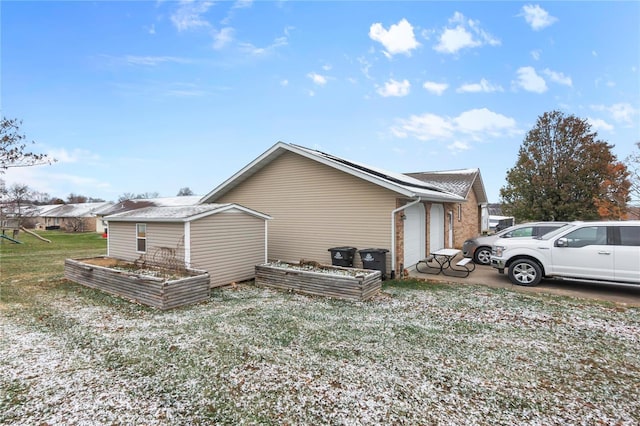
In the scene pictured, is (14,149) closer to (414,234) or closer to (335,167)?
(335,167)

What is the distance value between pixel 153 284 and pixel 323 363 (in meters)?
4.56

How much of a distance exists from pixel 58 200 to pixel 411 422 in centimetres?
9024

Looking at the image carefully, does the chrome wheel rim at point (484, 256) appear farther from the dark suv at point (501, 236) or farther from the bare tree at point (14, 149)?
the bare tree at point (14, 149)

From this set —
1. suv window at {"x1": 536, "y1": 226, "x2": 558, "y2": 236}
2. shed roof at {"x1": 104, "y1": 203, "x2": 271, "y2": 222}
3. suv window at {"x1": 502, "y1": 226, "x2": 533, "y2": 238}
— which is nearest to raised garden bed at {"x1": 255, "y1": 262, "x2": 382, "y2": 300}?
shed roof at {"x1": 104, "y1": 203, "x2": 271, "y2": 222}

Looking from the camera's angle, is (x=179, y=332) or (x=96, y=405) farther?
(x=179, y=332)

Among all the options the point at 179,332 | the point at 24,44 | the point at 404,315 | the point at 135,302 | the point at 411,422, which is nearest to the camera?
the point at 411,422

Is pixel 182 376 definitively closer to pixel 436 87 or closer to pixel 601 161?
pixel 436 87

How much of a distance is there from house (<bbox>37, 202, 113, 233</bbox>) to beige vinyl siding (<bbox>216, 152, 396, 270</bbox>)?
3804 centimetres

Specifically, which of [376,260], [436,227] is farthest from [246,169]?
[436,227]

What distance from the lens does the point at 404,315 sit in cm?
608

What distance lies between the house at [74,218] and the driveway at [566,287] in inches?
1758

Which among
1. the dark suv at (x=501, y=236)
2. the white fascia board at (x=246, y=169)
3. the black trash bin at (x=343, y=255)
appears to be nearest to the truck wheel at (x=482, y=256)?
the dark suv at (x=501, y=236)

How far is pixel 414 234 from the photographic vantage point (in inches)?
440

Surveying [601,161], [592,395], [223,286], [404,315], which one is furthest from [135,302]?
[601,161]
